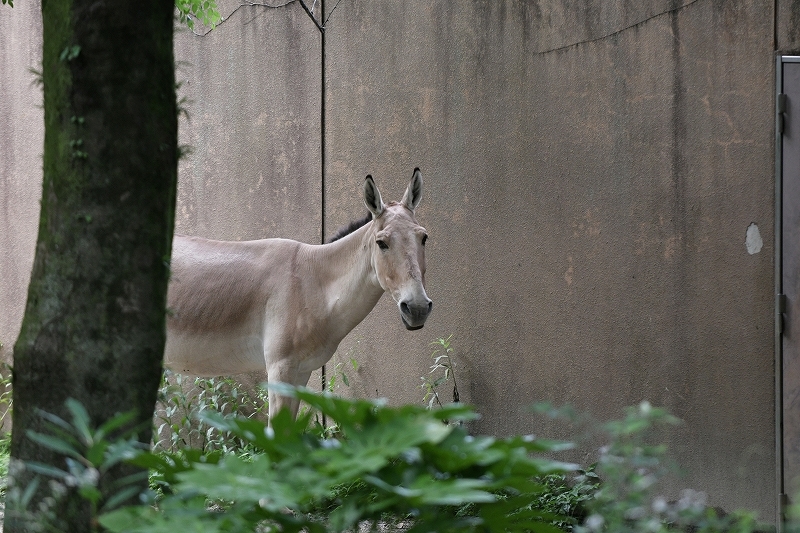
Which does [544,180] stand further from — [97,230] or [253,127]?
[97,230]

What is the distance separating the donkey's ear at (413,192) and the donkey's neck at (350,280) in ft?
0.92

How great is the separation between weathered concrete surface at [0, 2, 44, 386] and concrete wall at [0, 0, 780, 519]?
1547mm

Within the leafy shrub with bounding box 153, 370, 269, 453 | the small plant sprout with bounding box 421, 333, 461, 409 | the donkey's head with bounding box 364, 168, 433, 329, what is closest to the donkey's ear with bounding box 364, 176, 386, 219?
the donkey's head with bounding box 364, 168, 433, 329

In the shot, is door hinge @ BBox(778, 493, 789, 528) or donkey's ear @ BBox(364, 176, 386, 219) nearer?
door hinge @ BBox(778, 493, 789, 528)

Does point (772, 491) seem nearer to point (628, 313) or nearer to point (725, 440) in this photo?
point (725, 440)

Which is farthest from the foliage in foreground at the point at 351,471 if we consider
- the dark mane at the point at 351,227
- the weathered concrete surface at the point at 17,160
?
the weathered concrete surface at the point at 17,160

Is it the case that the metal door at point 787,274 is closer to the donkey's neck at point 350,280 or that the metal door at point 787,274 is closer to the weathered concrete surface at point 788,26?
the weathered concrete surface at point 788,26

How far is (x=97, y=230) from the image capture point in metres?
2.55

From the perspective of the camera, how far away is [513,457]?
1.96m

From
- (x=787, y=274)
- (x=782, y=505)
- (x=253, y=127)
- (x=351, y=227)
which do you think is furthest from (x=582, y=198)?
(x=253, y=127)

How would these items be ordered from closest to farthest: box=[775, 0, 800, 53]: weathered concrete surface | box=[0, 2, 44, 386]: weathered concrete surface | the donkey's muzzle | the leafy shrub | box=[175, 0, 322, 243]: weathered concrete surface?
the donkey's muzzle → box=[775, 0, 800, 53]: weathered concrete surface → the leafy shrub → box=[175, 0, 322, 243]: weathered concrete surface → box=[0, 2, 44, 386]: weathered concrete surface

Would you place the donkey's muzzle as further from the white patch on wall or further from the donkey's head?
the white patch on wall

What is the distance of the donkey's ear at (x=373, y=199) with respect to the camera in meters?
5.18

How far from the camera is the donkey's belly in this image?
5.71 metres
